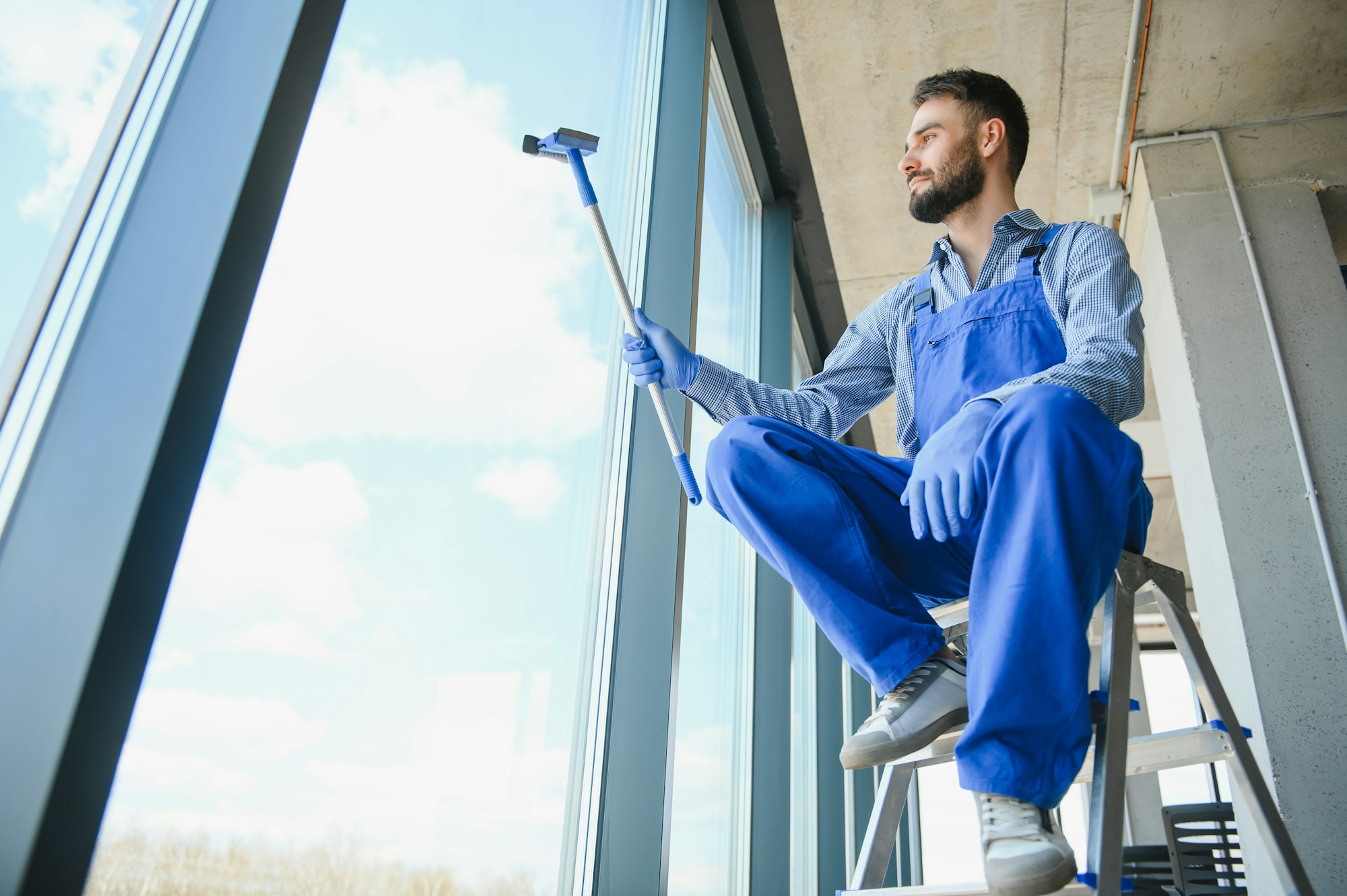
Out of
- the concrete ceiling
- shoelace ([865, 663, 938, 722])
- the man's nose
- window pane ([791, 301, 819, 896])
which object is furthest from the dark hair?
window pane ([791, 301, 819, 896])

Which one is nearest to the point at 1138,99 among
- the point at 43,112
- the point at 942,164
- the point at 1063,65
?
the point at 1063,65

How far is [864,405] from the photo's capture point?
1.73 metres

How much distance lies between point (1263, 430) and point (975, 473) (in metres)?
1.99

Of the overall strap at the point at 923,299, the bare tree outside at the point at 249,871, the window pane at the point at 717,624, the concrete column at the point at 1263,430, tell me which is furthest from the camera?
the concrete column at the point at 1263,430

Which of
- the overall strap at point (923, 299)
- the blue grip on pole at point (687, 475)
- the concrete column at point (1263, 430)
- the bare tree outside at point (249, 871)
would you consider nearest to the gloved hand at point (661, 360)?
the blue grip on pole at point (687, 475)

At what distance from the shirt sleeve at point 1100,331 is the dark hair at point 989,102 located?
37 cm

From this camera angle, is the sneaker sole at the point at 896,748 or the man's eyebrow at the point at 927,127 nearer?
the sneaker sole at the point at 896,748

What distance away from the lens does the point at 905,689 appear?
1183 millimetres

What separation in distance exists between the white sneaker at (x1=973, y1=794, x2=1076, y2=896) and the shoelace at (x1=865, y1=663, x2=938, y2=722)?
0.67 feet

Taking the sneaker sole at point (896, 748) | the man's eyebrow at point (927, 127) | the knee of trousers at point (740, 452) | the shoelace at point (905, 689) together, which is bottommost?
the sneaker sole at point (896, 748)

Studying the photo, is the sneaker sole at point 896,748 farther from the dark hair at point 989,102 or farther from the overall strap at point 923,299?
the dark hair at point 989,102

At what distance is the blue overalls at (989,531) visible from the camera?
968 mm

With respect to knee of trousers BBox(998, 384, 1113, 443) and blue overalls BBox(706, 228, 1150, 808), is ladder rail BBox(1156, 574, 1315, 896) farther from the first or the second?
knee of trousers BBox(998, 384, 1113, 443)

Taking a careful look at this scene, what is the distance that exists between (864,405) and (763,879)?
1.40m
